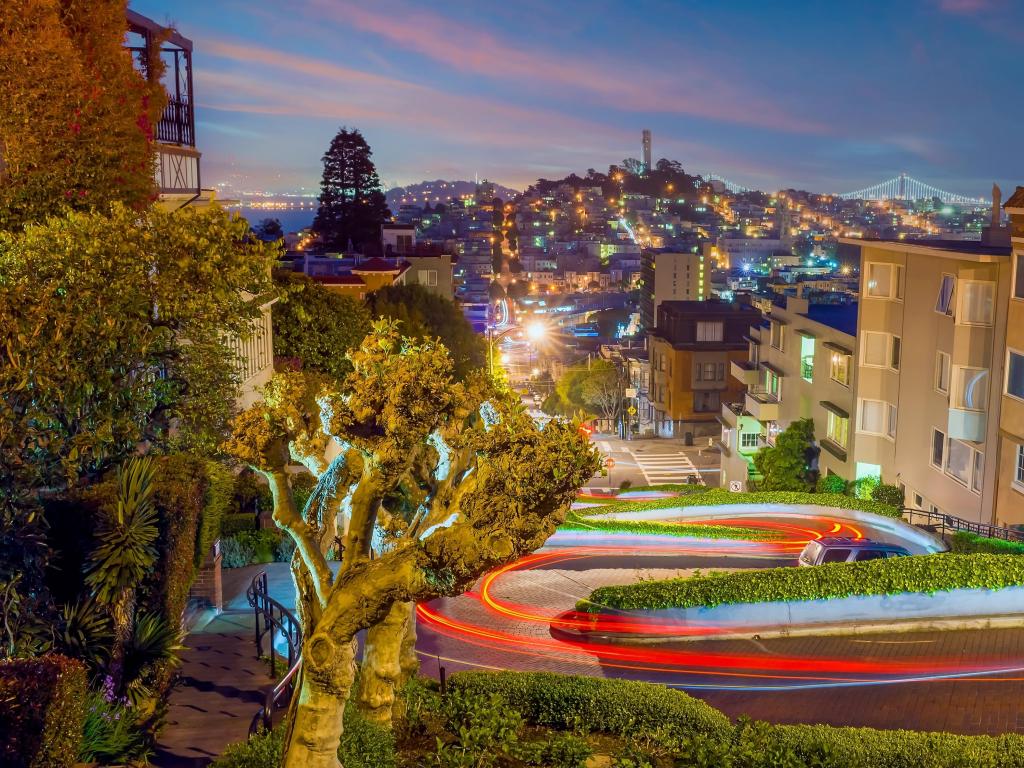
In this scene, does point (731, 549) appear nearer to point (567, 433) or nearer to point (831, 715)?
point (831, 715)

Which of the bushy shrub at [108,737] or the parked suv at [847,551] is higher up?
the bushy shrub at [108,737]

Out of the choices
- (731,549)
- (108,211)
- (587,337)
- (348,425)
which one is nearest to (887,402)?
(731,549)

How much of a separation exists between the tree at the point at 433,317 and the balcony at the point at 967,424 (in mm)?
22577

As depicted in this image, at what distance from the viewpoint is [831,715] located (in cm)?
1487

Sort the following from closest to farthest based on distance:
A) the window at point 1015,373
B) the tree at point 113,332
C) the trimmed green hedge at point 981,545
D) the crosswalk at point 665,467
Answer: the tree at point 113,332
the trimmed green hedge at point 981,545
the window at point 1015,373
the crosswalk at point 665,467

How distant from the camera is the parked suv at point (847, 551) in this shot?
2230cm

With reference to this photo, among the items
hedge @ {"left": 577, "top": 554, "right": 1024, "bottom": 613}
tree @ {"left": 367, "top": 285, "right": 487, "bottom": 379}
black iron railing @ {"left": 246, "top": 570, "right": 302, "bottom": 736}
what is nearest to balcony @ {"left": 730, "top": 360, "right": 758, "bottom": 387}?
tree @ {"left": 367, "top": 285, "right": 487, "bottom": 379}

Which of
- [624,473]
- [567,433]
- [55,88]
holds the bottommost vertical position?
[624,473]

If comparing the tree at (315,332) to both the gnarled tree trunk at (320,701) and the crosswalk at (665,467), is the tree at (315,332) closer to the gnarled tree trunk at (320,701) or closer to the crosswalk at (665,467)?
the gnarled tree trunk at (320,701)

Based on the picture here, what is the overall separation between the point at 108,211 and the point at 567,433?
9.16m

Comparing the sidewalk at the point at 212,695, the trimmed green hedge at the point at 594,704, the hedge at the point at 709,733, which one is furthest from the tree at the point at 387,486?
the trimmed green hedge at the point at 594,704

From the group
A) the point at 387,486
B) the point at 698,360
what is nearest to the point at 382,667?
the point at 387,486

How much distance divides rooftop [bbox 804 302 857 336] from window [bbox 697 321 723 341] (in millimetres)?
26716

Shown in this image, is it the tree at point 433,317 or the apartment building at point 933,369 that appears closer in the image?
the apartment building at point 933,369
